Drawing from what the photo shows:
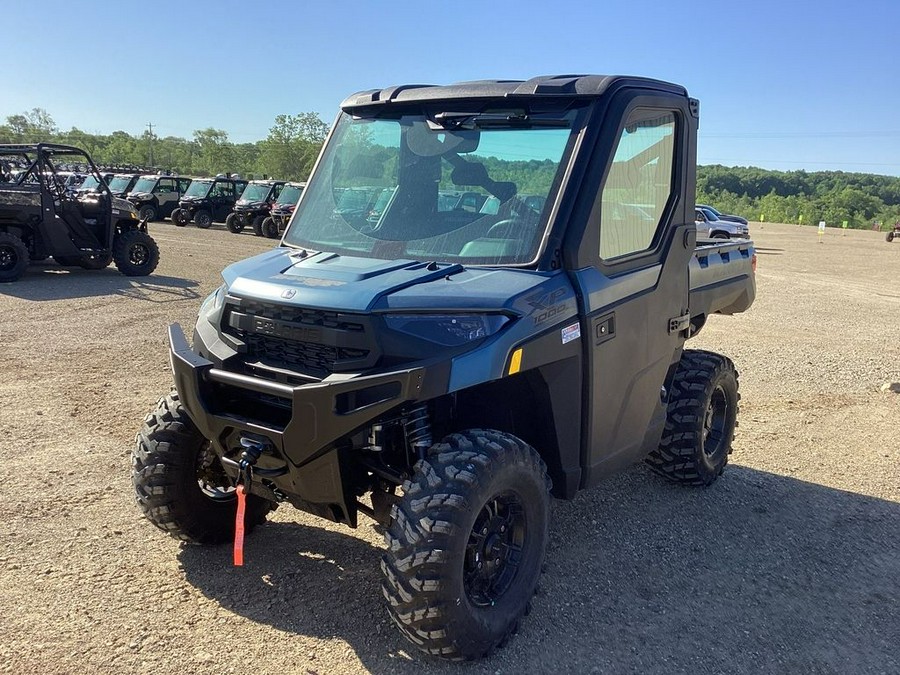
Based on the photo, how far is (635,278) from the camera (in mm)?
3697

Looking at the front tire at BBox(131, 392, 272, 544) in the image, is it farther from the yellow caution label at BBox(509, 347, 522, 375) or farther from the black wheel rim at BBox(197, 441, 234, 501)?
the yellow caution label at BBox(509, 347, 522, 375)

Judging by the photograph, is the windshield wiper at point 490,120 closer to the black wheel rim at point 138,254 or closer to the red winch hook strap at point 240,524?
the red winch hook strap at point 240,524

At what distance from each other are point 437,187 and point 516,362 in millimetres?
1086

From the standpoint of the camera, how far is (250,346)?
3197mm

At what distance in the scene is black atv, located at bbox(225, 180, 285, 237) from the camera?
25.6 meters

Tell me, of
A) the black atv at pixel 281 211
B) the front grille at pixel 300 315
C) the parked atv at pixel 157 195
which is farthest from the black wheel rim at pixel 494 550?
the parked atv at pixel 157 195

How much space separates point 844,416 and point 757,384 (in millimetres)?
997

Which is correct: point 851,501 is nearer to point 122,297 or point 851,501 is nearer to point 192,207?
point 122,297

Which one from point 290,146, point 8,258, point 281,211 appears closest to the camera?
point 8,258

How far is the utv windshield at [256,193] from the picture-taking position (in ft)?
85.5

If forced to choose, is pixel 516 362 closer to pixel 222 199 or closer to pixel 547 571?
pixel 547 571

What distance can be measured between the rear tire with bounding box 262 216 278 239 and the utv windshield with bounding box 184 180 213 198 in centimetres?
367

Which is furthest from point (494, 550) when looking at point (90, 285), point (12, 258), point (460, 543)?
point (12, 258)

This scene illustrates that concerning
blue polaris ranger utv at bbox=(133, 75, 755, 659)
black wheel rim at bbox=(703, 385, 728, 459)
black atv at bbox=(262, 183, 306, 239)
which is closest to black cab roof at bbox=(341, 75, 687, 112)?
blue polaris ranger utv at bbox=(133, 75, 755, 659)
